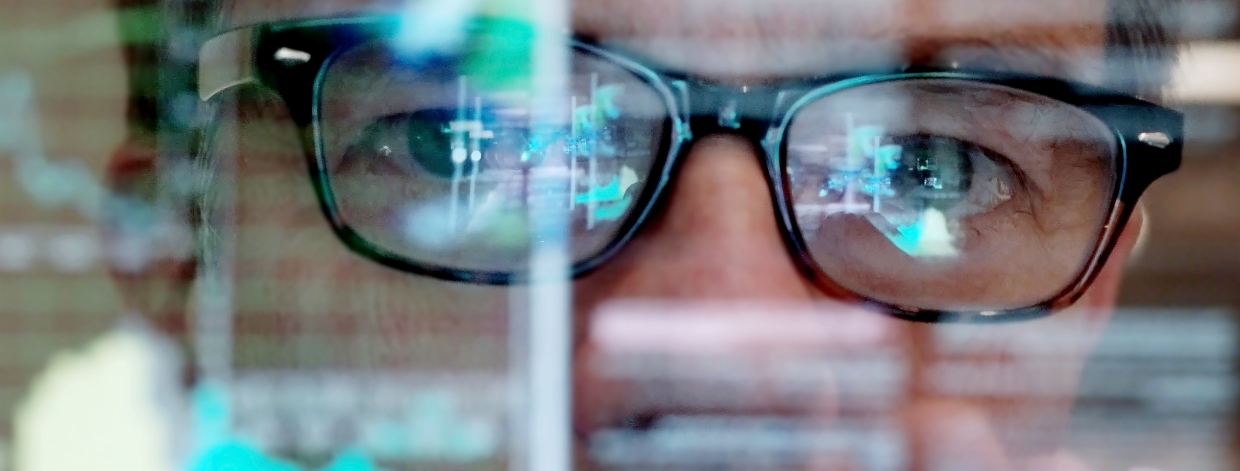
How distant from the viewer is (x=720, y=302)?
51 cm

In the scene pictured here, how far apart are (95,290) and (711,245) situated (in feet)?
1.70

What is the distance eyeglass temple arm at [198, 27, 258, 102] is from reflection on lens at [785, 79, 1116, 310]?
32 centimetres

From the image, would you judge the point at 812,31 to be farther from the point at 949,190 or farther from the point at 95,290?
the point at 95,290

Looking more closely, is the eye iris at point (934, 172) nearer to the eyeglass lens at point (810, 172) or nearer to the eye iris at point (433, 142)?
the eyeglass lens at point (810, 172)

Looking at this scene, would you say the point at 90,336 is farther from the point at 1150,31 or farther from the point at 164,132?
the point at 1150,31

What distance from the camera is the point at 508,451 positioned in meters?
0.57

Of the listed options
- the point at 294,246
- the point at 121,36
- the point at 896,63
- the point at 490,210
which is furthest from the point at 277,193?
the point at 896,63

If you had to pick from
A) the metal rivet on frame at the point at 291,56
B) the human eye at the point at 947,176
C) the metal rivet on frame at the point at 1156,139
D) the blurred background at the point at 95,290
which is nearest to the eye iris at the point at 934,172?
the human eye at the point at 947,176

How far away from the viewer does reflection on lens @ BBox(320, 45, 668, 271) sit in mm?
534

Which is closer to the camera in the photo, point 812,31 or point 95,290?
point 812,31

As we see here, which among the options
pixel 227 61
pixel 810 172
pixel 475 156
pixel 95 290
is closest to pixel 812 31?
pixel 810 172

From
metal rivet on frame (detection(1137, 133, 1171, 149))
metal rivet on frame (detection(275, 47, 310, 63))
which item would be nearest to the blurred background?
metal rivet on frame (detection(1137, 133, 1171, 149))

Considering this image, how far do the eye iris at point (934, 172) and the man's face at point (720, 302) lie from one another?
5 cm

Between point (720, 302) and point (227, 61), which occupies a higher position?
point (227, 61)
